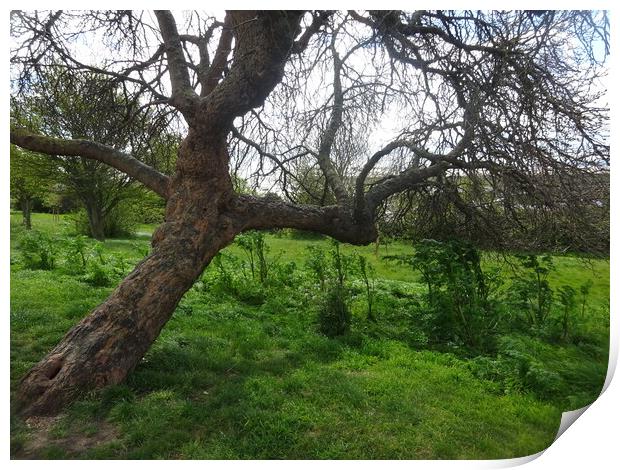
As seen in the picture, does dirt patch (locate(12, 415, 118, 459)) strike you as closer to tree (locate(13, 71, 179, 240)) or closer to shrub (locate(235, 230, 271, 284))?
tree (locate(13, 71, 179, 240))

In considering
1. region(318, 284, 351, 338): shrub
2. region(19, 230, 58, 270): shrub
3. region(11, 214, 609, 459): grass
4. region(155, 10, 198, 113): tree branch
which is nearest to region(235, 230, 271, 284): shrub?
region(11, 214, 609, 459): grass

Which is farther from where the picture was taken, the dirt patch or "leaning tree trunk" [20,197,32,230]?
"leaning tree trunk" [20,197,32,230]

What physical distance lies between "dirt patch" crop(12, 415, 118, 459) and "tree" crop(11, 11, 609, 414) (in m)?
0.14

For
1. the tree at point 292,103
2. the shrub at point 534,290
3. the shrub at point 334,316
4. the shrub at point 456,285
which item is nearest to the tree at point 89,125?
the tree at point 292,103

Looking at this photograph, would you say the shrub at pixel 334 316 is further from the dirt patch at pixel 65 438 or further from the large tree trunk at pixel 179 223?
the dirt patch at pixel 65 438

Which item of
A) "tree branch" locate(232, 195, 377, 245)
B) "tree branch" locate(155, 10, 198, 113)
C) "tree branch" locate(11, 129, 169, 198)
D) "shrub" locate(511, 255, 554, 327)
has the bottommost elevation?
"shrub" locate(511, 255, 554, 327)

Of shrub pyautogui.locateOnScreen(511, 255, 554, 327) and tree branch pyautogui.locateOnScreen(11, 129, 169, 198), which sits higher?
tree branch pyautogui.locateOnScreen(11, 129, 169, 198)

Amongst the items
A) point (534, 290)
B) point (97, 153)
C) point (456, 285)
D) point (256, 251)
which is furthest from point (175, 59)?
point (534, 290)

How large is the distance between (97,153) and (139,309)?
137 centimetres

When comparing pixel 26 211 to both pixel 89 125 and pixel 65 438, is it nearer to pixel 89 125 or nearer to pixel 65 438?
pixel 89 125

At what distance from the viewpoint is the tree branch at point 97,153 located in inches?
129

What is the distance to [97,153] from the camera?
11.0 feet

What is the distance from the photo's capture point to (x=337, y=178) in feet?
12.7

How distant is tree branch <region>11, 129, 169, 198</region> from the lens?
10.7 feet
